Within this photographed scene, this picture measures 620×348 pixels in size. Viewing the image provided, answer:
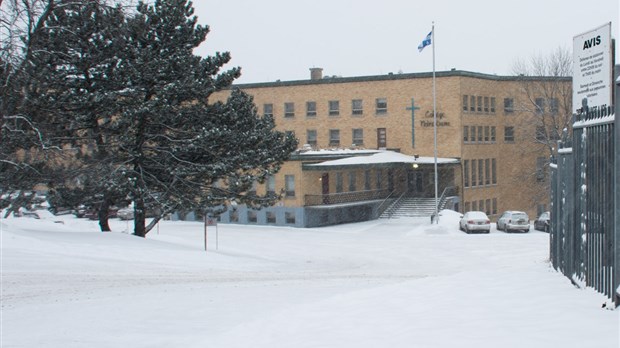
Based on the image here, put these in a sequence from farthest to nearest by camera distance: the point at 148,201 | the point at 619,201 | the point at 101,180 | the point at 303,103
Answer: the point at 303,103 → the point at 148,201 → the point at 101,180 → the point at 619,201

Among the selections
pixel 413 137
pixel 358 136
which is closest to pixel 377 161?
pixel 413 137

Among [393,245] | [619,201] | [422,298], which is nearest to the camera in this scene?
[619,201]

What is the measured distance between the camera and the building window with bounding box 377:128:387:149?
206 feet

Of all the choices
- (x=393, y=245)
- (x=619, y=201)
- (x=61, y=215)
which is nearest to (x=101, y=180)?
(x=393, y=245)

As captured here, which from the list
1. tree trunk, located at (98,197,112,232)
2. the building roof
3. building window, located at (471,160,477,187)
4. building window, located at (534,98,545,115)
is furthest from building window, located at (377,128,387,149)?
tree trunk, located at (98,197,112,232)

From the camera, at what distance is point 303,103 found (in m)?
65.8

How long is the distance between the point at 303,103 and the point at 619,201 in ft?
191

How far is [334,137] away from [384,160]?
11.1 meters

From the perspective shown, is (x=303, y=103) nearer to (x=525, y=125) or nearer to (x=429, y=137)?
(x=429, y=137)

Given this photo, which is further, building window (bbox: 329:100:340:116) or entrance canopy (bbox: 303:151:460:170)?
building window (bbox: 329:100:340:116)

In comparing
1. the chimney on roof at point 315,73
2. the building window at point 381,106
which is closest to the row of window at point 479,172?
the building window at point 381,106

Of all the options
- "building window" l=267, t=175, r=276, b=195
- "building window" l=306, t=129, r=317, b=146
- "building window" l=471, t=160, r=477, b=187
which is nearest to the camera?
"building window" l=267, t=175, r=276, b=195

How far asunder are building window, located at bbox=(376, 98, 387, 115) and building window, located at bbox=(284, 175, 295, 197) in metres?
13.6

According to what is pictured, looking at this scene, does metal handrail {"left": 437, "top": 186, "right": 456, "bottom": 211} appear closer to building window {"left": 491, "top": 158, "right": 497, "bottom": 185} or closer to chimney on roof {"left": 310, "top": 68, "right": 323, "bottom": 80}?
building window {"left": 491, "top": 158, "right": 497, "bottom": 185}
